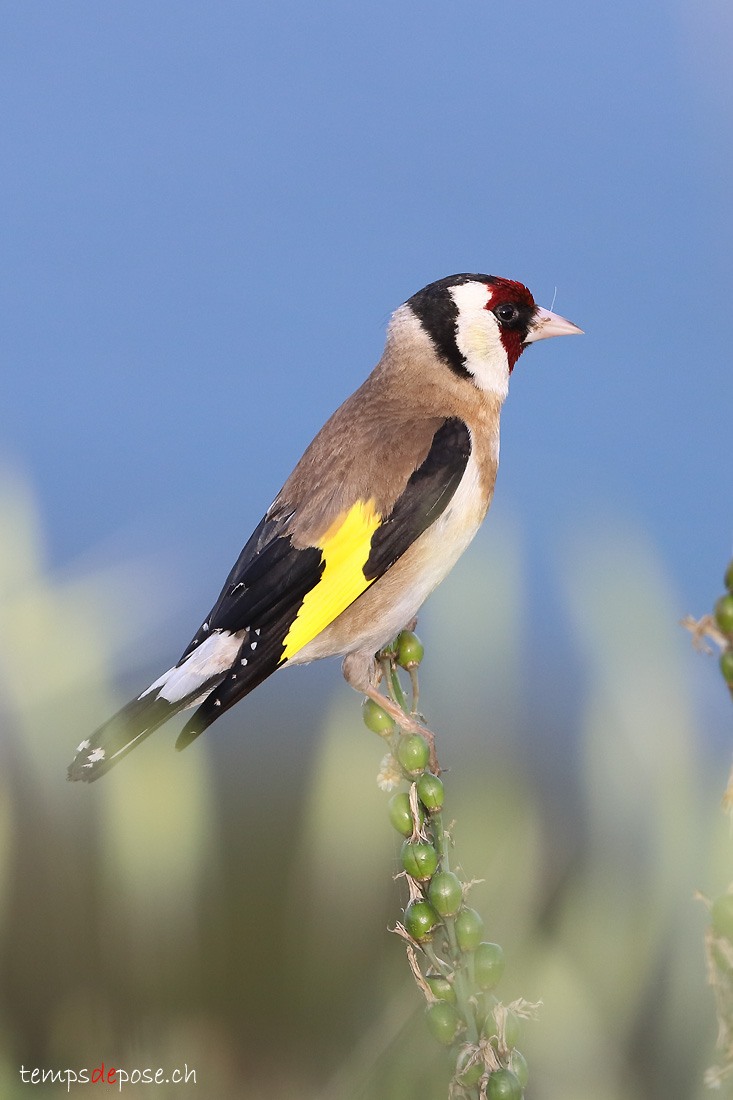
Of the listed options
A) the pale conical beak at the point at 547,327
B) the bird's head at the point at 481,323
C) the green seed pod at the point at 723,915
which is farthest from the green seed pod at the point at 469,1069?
the pale conical beak at the point at 547,327

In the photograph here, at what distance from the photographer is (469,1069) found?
95cm

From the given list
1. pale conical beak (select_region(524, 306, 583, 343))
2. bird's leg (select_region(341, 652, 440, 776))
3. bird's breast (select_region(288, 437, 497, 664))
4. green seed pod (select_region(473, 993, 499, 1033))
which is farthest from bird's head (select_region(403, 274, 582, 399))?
green seed pod (select_region(473, 993, 499, 1033))

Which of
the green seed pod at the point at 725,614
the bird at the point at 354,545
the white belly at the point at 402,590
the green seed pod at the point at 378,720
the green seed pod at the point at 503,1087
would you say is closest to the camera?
the green seed pod at the point at 725,614

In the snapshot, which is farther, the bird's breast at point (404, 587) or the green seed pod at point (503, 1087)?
the bird's breast at point (404, 587)

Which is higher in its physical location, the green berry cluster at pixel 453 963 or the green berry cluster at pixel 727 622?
the green berry cluster at pixel 727 622

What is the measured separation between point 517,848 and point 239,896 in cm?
87

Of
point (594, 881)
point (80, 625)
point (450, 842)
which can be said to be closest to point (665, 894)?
point (594, 881)

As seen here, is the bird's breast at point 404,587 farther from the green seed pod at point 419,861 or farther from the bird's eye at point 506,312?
the green seed pod at point 419,861

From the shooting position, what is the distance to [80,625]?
1640mm

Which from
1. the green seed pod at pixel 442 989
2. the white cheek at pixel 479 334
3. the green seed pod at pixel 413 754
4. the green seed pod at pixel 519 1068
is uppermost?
the white cheek at pixel 479 334

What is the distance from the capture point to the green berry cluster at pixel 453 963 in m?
0.95

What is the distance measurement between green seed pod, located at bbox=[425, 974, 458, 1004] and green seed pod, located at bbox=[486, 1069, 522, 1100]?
0.29ft

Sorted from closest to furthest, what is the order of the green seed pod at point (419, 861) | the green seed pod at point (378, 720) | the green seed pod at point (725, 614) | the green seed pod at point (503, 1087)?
1. the green seed pod at point (725, 614)
2. the green seed pod at point (503, 1087)
3. the green seed pod at point (419, 861)
4. the green seed pod at point (378, 720)

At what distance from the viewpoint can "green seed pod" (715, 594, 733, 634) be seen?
696 millimetres
